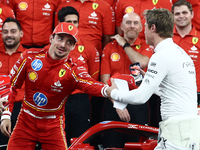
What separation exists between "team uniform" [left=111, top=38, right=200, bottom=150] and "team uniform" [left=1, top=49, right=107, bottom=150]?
1020mm

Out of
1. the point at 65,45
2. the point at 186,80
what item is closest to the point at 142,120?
the point at 65,45

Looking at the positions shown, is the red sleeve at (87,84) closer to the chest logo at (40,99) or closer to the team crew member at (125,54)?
the chest logo at (40,99)

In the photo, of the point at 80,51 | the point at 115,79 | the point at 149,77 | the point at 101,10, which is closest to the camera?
the point at 149,77

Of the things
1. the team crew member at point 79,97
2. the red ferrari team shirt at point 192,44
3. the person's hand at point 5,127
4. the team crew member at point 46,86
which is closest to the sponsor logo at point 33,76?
the team crew member at point 46,86

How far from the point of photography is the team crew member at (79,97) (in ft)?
15.9

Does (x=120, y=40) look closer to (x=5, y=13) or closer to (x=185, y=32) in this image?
(x=185, y=32)

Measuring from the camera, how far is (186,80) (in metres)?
2.82

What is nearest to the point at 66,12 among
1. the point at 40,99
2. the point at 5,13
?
the point at 5,13

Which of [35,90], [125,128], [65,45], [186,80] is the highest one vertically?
[65,45]

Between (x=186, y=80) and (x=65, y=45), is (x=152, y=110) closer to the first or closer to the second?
(x=65, y=45)

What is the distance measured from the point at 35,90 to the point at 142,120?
5.87ft

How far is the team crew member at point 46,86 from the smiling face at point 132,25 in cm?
161

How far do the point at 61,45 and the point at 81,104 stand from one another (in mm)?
1433

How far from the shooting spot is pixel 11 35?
5.41 meters
